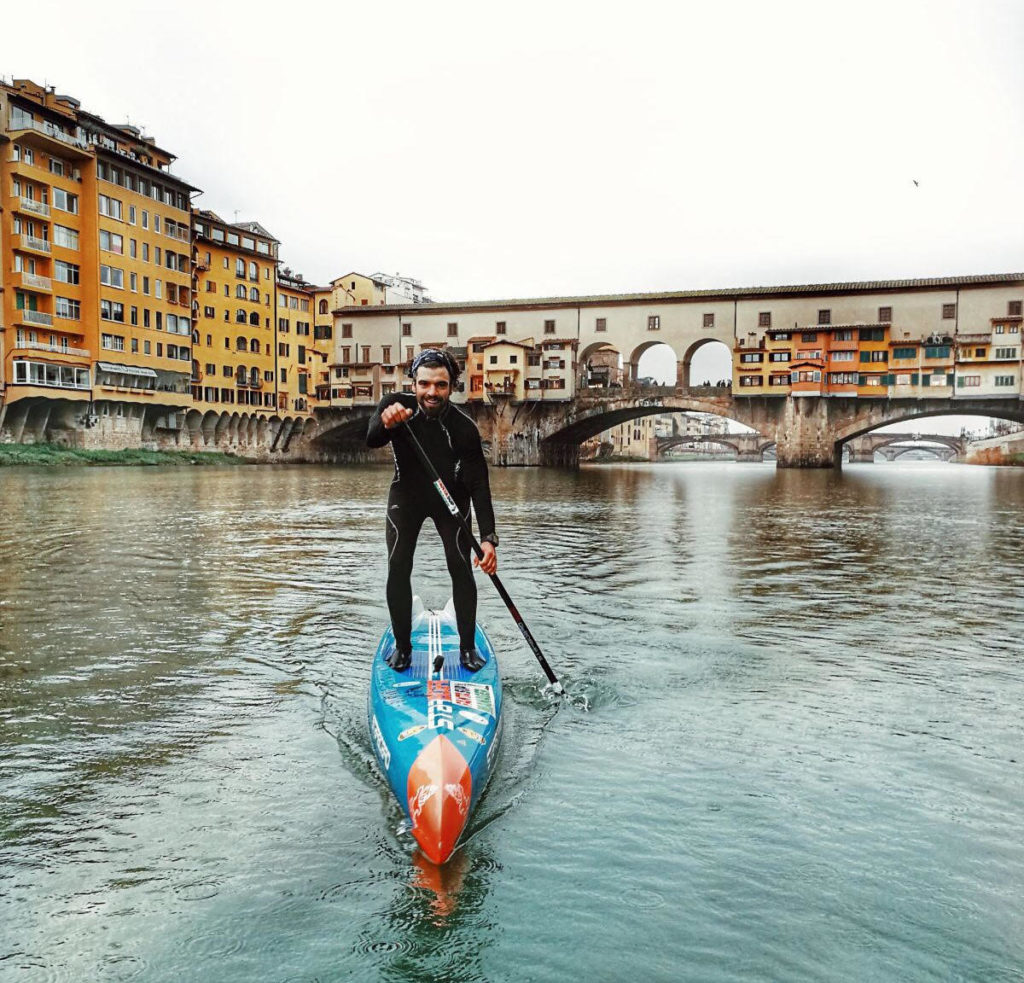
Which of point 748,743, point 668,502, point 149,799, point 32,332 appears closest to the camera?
point 149,799

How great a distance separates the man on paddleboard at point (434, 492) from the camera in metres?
6.39

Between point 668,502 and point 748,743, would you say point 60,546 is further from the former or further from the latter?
point 668,502

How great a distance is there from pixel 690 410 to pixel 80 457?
42.9m

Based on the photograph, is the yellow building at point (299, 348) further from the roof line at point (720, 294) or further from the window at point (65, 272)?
the window at point (65, 272)

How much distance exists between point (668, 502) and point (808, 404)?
38.8 metres

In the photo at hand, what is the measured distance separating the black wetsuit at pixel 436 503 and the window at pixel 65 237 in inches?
2200

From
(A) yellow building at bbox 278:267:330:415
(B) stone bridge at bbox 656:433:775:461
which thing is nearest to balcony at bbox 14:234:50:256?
(A) yellow building at bbox 278:267:330:415

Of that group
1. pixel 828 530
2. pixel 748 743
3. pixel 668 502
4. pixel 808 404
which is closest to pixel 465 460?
pixel 748 743

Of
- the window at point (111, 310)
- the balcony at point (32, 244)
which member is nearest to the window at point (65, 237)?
the balcony at point (32, 244)

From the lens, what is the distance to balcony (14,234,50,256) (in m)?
51.0

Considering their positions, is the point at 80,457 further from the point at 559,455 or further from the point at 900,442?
the point at 900,442

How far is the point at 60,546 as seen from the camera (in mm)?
16391

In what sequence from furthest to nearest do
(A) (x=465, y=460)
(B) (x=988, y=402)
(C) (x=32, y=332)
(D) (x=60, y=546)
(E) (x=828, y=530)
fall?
(B) (x=988, y=402) < (C) (x=32, y=332) < (E) (x=828, y=530) < (D) (x=60, y=546) < (A) (x=465, y=460)

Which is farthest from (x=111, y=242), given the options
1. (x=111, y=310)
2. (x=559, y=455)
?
(x=559, y=455)
